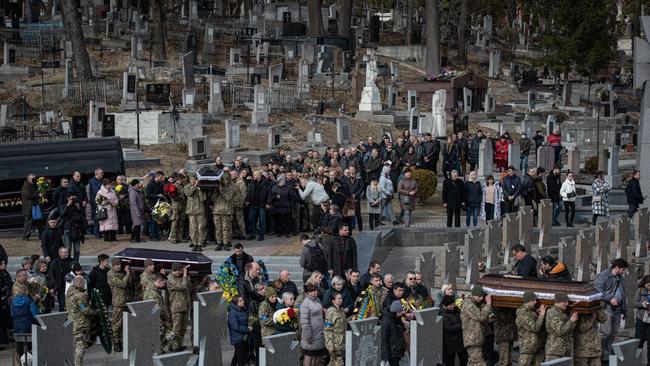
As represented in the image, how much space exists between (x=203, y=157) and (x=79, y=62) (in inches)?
607

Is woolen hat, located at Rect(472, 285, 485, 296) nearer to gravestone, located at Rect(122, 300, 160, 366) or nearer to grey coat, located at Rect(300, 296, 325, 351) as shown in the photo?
grey coat, located at Rect(300, 296, 325, 351)

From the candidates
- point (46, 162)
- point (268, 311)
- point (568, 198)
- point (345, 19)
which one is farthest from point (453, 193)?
point (345, 19)

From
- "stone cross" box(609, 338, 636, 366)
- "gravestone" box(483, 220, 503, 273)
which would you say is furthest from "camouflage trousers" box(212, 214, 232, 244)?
"stone cross" box(609, 338, 636, 366)

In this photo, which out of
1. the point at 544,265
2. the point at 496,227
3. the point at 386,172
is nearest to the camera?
the point at 544,265

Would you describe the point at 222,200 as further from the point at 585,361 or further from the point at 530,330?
the point at 585,361

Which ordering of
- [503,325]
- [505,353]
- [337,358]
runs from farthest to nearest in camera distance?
[505,353], [503,325], [337,358]

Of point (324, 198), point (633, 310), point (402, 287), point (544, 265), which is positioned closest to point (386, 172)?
Result: point (324, 198)

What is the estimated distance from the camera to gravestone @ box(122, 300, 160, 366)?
1551 centimetres

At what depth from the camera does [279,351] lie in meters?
14.2

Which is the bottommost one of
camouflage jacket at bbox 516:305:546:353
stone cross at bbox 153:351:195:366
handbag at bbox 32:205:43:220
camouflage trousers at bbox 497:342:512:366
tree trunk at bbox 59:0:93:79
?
camouflage trousers at bbox 497:342:512:366

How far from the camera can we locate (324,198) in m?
26.7

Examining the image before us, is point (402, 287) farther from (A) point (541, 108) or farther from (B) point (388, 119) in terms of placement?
(A) point (541, 108)

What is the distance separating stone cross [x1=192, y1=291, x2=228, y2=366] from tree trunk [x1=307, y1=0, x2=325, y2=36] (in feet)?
157

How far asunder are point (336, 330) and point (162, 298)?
2.91 meters
